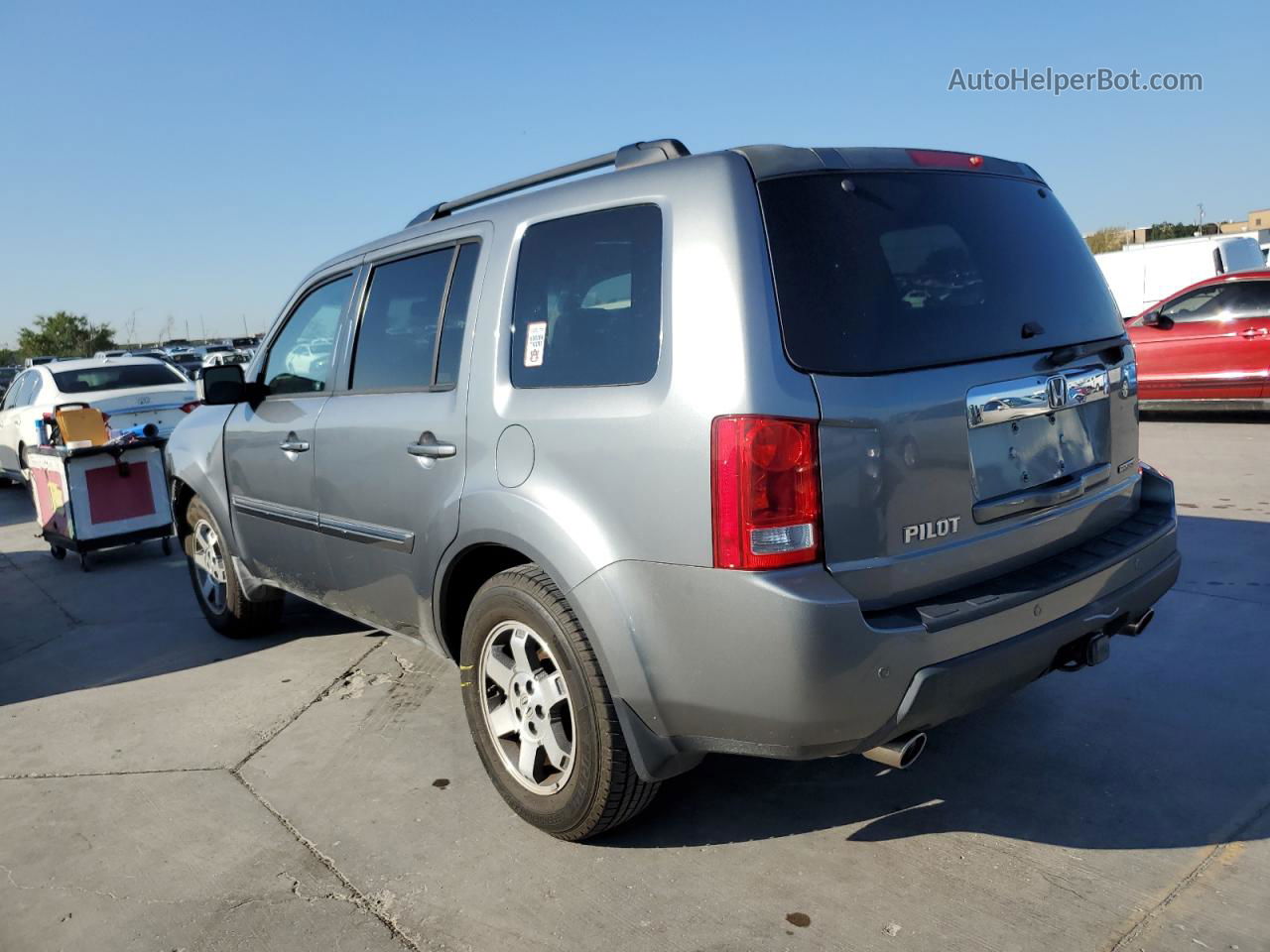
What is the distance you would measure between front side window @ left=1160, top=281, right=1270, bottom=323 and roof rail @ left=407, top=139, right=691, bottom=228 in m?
10.1

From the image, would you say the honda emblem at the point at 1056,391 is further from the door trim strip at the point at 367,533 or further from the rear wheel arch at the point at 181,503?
the rear wheel arch at the point at 181,503

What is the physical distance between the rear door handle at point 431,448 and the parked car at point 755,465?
14 millimetres

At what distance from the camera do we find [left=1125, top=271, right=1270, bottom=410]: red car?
10.8 m

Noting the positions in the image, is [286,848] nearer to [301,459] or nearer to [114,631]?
[301,459]

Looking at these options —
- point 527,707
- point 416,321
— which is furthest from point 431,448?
point 527,707

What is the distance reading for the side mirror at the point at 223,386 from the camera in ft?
15.3

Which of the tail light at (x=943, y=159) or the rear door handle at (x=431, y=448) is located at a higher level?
the tail light at (x=943, y=159)

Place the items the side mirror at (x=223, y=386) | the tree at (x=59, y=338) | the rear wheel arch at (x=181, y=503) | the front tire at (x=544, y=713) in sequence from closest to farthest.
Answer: the front tire at (x=544, y=713) < the side mirror at (x=223, y=386) < the rear wheel arch at (x=181, y=503) < the tree at (x=59, y=338)

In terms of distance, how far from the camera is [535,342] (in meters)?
3.13

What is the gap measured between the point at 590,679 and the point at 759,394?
3.11ft

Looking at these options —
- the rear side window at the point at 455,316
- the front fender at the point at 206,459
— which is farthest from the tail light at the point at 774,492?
the front fender at the point at 206,459

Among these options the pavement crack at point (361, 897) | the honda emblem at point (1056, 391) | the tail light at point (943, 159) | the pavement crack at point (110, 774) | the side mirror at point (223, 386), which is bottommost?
the pavement crack at point (361, 897)

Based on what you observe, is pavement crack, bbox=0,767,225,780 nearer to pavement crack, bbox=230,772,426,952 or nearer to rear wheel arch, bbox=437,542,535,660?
pavement crack, bbox=230,772,426,952

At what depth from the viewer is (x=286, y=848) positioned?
10.6 ft
